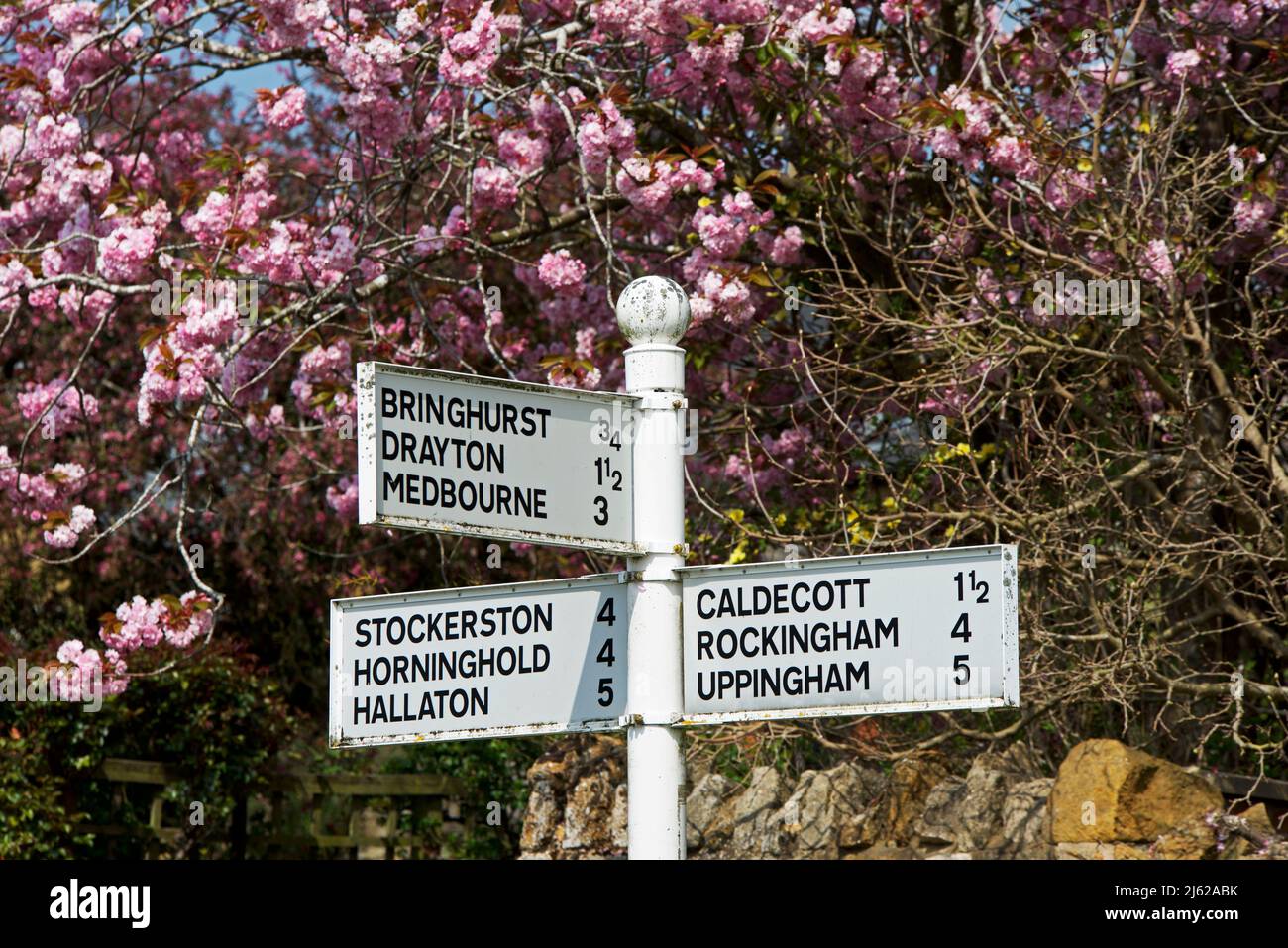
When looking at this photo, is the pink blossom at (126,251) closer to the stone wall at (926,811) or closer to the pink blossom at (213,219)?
the pink blossom at (213,219)

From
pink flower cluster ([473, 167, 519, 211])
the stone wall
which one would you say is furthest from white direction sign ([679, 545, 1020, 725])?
pink flower cluster ([473, 167, 519, 211])

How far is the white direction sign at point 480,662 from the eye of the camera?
3799 millimetres

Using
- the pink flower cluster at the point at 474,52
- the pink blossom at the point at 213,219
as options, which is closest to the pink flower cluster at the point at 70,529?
the pink blossom at the point at 213,219

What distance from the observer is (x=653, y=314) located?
3869 mm

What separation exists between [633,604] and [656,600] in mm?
52

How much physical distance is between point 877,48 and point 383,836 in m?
5.77

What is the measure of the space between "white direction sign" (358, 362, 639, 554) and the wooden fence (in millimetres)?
7467

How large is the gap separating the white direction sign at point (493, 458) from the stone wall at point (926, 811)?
3824mm

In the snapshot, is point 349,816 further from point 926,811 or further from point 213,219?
point 926,811

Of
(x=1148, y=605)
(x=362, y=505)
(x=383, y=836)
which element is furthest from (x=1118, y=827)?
(x=383, y=836)

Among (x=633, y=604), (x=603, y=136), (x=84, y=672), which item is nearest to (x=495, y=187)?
(x=603, y=136)

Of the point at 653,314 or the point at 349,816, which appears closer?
the point at 653,314

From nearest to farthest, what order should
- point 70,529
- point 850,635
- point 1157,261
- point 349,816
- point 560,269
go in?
1. point 850,635
2. point 1157,261
3. point 560,269
4. point 70,529
5. point 349,816

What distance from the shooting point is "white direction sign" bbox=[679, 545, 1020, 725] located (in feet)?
11.6
